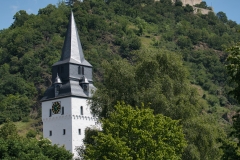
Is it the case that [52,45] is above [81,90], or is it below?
above

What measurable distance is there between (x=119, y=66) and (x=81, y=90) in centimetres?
1926

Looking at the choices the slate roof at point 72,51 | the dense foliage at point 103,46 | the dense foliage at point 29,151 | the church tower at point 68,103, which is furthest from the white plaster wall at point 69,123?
the dense foliage at point 29,151

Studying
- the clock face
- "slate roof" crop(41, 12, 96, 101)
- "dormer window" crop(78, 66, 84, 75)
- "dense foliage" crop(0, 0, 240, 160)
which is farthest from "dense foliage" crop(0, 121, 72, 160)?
"dormer window" crop(78, 66, 84, 75)

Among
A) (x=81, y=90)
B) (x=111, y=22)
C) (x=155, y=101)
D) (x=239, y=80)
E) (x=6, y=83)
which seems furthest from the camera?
(x=111, y=22)

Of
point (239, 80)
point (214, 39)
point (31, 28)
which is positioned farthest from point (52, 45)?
point (239, 80)

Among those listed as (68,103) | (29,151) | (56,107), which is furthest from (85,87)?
(29,151)

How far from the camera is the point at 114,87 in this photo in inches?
2156

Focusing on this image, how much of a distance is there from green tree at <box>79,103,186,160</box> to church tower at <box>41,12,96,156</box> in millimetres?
24353

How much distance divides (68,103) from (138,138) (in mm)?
27354

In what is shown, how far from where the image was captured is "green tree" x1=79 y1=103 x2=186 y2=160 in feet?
148

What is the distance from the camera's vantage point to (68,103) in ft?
238

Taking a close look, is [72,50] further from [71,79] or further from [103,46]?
[103,46]

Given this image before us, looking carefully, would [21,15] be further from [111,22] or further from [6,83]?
[6,83]

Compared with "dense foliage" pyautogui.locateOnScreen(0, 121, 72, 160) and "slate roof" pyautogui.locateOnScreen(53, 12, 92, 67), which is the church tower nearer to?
"slate roof" pyautogui.locateOnScreen(53, 12, 92, 67)
